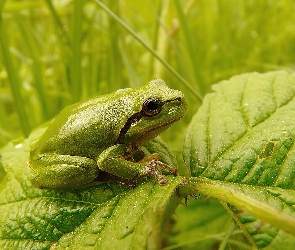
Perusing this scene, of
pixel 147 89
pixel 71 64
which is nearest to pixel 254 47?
pixel 71 64

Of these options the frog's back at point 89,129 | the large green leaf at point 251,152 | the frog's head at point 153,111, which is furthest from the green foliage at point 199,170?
the frog's back at point 89,129

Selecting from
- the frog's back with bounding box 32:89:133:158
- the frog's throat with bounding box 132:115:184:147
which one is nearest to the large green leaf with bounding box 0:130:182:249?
the frog's throat with bounding box 132:115:184:147

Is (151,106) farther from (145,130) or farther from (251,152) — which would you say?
(251,152)

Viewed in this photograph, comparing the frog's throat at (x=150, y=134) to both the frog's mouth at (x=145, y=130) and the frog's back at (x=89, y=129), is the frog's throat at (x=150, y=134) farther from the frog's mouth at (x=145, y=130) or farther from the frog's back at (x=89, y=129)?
the frog's back at (x=89, y=129)

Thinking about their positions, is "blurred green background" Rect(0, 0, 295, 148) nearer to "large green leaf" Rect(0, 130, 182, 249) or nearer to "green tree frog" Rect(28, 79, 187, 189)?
"green tree frog" Rect(28, 79, 187, 189)

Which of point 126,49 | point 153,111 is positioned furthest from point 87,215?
point 126,49

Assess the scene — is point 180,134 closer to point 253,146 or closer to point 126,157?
point 126,157
